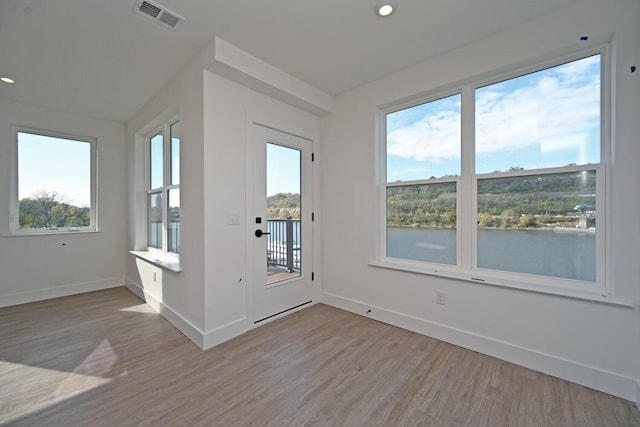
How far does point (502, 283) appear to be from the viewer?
7.06 ft

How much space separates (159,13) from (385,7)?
170 centimetres

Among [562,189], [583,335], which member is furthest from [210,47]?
[583,335]

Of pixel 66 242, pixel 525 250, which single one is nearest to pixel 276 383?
pixel 525 250

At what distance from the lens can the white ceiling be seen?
1.90 meters

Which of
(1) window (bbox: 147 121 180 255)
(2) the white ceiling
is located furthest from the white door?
(1) window (bbox: 147 121 180 255)

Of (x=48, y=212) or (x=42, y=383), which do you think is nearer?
(x=42, y=383)

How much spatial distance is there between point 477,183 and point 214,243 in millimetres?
2499

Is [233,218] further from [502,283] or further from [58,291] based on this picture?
[58,291]

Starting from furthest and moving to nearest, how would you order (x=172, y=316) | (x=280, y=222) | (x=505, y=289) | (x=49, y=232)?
(x=49, y=232)
(x=280, y=222)
(x=172, y=316)
(x=505, y=289)

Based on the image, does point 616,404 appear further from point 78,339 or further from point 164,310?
point 78,339

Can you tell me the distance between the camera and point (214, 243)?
2.40 meters

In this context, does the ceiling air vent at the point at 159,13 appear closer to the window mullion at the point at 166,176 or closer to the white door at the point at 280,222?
the white door at the point at 280,222

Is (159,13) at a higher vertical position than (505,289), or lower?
higher

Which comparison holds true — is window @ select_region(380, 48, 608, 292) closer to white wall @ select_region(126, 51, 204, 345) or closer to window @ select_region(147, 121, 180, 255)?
white wall @ select_region(126, 51, 204, 345)
